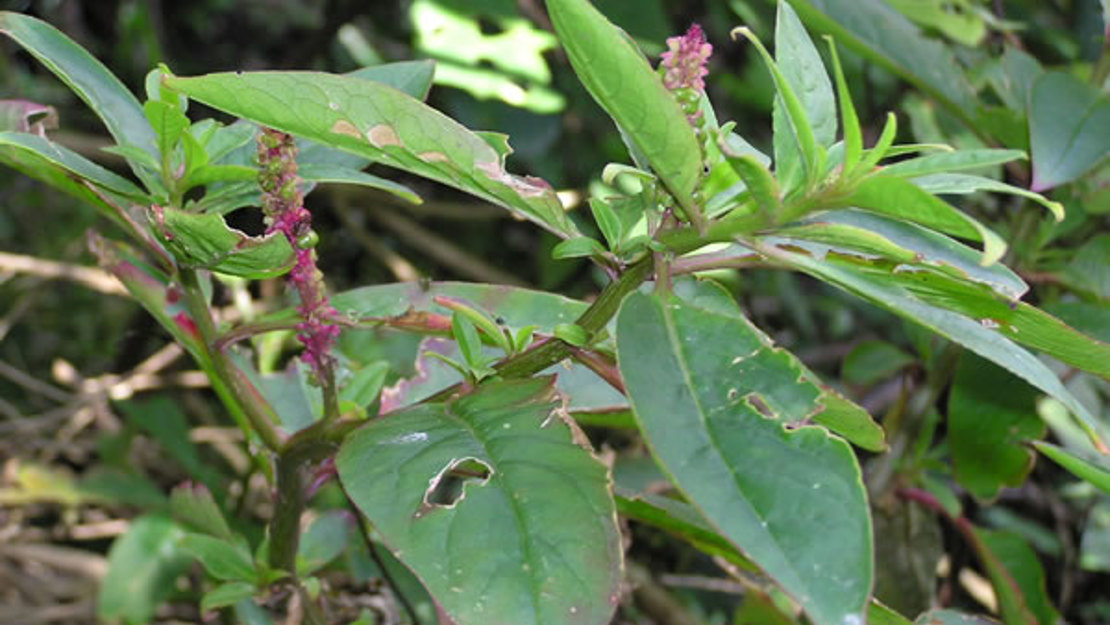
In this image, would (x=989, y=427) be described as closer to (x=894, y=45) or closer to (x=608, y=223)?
(x=894, y=45)

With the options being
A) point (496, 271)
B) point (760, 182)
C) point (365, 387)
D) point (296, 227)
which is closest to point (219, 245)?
point (296, 227)

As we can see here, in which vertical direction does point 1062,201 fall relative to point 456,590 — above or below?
below

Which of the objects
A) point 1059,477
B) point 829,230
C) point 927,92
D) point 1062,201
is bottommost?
point 1059,477

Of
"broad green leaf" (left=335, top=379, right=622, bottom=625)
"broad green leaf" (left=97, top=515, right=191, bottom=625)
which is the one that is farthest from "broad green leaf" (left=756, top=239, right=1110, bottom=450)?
"broad green leaf" (left=97, top=515, right=191, bottom=625)

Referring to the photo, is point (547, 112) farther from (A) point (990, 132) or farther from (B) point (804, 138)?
(B) point (804, 138)

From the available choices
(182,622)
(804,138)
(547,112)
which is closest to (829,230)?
(804,138)

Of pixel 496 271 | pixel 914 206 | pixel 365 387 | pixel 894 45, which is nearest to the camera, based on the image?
pixel 914 206

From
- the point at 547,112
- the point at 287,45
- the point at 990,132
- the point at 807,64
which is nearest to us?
the point at 807,64
